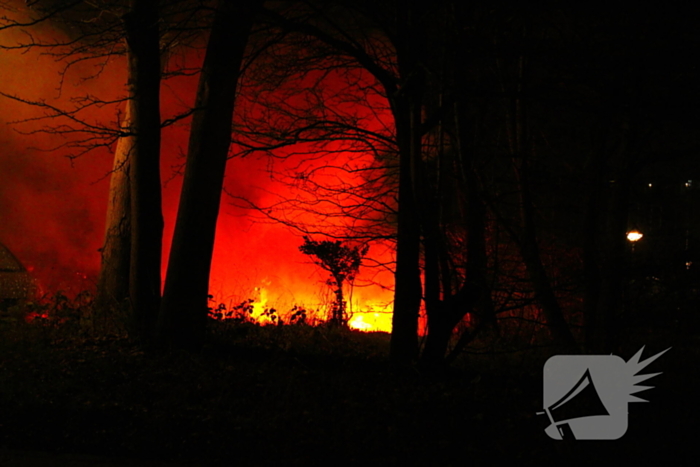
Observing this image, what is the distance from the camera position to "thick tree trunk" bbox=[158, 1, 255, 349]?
23.5 ft

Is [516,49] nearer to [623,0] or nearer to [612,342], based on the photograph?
[623,0]

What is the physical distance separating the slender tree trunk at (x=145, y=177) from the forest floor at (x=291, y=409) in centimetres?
76

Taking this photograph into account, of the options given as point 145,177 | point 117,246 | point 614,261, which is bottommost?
point 614,261

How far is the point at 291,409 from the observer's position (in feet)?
17.0

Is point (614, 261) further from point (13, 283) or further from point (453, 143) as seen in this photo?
point (13, 283)

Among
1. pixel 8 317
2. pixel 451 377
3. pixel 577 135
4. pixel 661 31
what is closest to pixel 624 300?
pixel 451 377

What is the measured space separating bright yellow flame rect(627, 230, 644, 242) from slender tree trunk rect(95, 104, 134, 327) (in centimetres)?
719

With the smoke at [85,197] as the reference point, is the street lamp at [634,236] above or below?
below

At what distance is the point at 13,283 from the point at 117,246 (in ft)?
4.75

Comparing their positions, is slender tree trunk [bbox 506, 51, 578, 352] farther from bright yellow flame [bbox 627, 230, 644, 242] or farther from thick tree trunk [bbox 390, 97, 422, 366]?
bright yellow flame [bbox 627, 230, 644, 242]

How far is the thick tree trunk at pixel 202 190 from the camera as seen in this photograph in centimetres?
717

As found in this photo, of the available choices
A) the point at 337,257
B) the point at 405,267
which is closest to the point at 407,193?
the point at 405,267

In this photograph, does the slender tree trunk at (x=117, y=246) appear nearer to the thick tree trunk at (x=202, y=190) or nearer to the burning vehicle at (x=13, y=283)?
the burning vehicle at (x=13, y=283)
